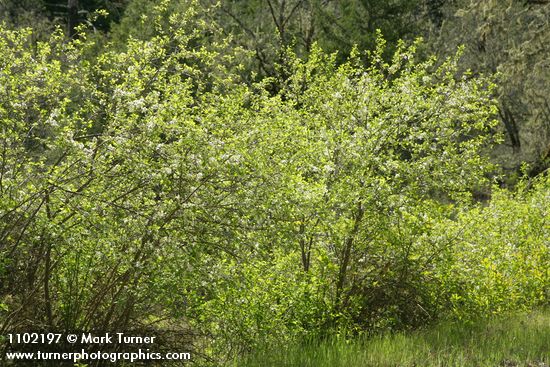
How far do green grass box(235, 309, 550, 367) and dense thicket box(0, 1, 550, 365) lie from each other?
615 mm

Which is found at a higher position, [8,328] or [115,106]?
[115,106]

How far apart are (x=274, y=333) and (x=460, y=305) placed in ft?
7.77

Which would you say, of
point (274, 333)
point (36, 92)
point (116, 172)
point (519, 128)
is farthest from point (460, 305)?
point (519, 128)

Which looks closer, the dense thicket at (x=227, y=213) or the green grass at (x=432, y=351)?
the dense thicket at (x=227, y=213)

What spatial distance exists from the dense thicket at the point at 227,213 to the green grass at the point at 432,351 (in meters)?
0.62

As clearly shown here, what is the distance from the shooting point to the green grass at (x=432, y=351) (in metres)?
6.37

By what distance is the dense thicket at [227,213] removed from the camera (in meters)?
6.18

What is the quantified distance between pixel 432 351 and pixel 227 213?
2.39 m

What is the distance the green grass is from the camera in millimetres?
6367

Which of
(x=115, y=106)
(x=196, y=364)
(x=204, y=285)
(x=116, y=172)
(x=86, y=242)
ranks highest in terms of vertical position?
(x=115, y=106)

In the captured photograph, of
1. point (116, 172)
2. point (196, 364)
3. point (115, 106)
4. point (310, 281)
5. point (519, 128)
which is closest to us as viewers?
point (116, 172)

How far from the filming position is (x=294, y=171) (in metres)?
8.04

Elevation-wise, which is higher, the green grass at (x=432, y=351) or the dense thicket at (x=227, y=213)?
the dense thicket at (x=227, y=213)

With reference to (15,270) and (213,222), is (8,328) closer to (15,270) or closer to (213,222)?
(15,270)
